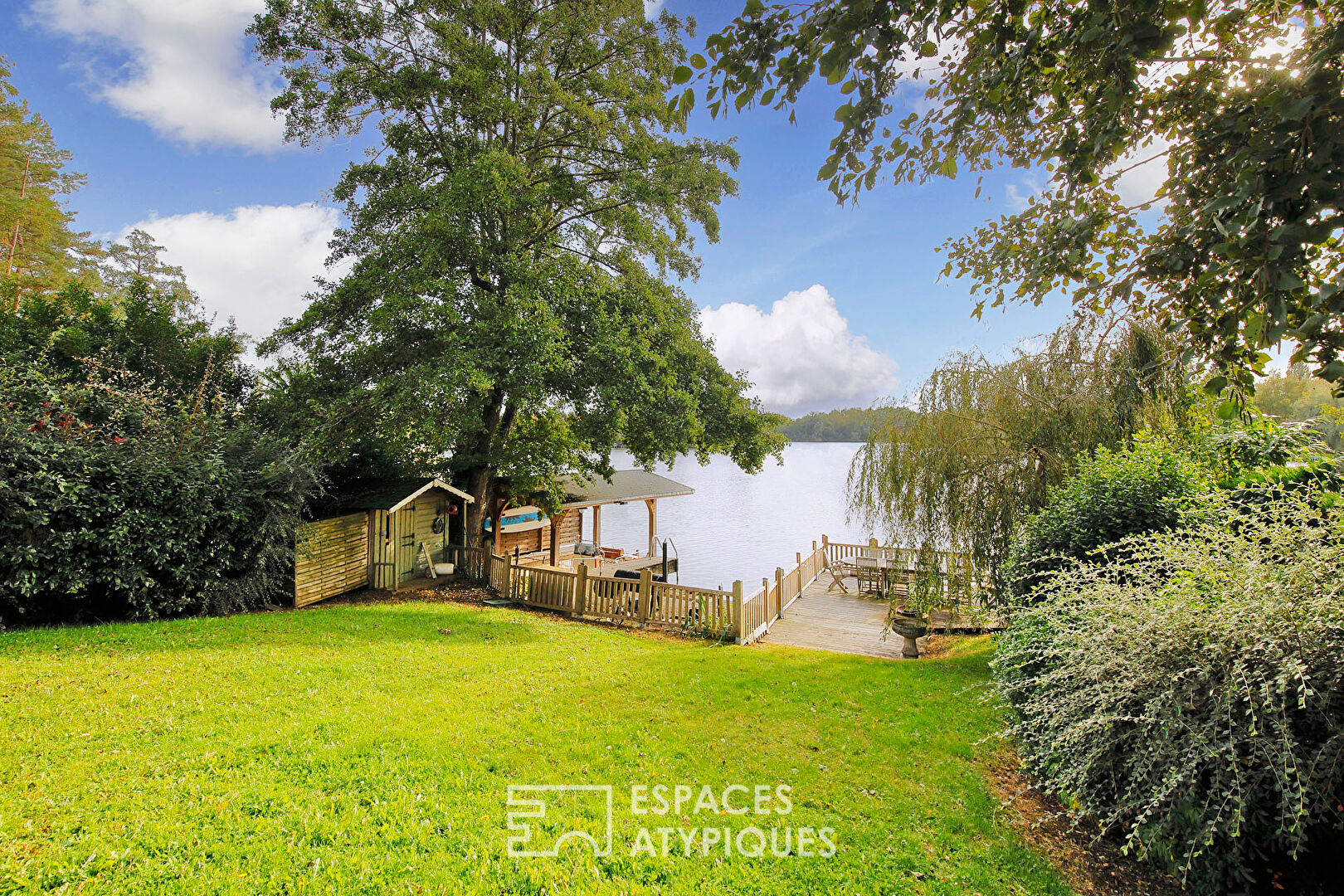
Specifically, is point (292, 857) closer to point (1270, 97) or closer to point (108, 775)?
point (108, 775)

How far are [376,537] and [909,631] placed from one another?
12.6 metres

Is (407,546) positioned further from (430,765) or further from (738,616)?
(430,765)

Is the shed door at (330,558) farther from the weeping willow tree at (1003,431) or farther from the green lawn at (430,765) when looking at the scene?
the weeping willow tree at (1003,431)

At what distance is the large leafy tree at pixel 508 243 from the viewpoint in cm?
1220

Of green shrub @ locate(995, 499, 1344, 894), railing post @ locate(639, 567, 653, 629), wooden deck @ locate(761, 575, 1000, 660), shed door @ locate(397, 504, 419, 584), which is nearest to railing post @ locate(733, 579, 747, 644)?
wooden deck @ locate(761, 575, 1000, 660)

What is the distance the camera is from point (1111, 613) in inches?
176

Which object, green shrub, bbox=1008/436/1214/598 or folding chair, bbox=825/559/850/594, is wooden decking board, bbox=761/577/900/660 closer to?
folding chair, bbox=825/559/850/594

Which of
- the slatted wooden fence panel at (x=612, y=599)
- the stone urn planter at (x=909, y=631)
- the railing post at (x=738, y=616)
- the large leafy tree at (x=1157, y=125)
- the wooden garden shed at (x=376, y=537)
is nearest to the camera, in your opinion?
the large leafy tree at (x=1157, y=125)

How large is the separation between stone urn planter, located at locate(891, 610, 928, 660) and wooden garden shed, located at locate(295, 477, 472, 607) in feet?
36.3

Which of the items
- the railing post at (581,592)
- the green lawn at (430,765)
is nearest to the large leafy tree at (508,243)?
the railing post at (581,592)

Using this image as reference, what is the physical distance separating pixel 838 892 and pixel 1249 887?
2.51 m

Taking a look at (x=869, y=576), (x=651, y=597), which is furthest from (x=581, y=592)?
(x=869, y=576)

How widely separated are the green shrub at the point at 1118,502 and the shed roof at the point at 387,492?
493 inches

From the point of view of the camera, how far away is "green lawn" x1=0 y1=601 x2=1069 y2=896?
3.45 meters
